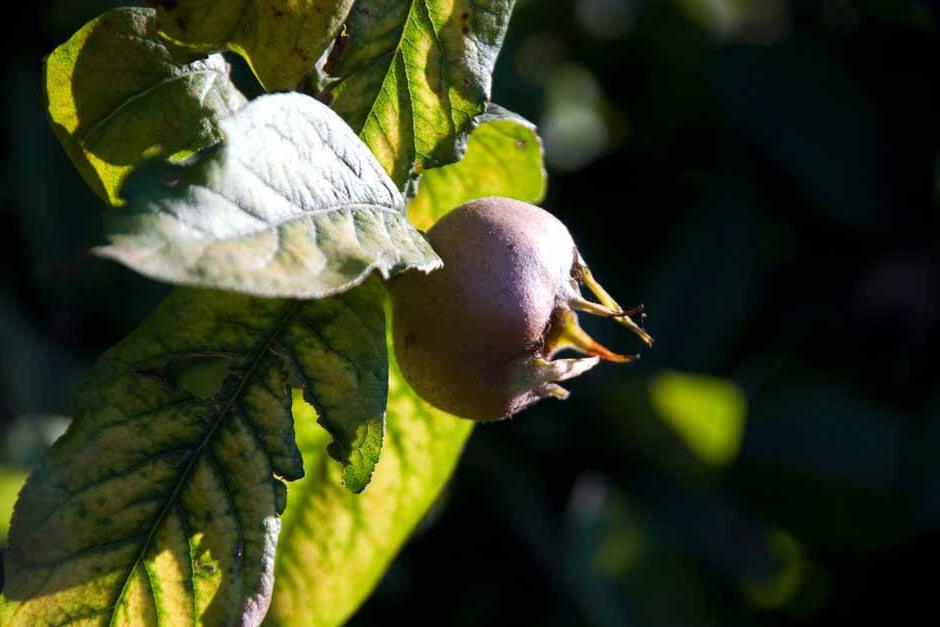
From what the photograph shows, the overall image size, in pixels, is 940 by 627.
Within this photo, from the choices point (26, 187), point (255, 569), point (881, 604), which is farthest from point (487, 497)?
point (255, 569)

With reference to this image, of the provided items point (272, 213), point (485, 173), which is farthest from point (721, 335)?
point (272, 213)

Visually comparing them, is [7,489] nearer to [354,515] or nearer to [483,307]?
[354,515]

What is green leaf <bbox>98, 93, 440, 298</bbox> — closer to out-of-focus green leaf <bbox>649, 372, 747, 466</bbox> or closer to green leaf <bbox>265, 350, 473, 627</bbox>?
green leaf <bbox>265, 350, 473, 627</bbox>

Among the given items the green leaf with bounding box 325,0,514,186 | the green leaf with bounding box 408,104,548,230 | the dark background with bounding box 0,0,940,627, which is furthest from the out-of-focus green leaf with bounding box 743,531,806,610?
the green leaf with bounding box 325,0,514,186

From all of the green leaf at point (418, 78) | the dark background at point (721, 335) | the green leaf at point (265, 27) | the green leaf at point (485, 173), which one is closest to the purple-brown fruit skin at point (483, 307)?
the green leaf at point (418, 78)

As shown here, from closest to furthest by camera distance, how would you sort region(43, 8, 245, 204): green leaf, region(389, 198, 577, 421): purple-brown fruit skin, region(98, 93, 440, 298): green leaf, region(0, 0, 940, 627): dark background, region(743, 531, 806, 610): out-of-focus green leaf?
region(98, 93, 440, 298): green leaf, region(389, 198, 577, 421): purple-brown fruit skin, region(43, 8, 245, 204): green leaf, region(0, 0, 940, 627): dark background, region(743, 531, 806, 610): out-of-focus green leaf

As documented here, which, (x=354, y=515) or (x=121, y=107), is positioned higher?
(x=121, y=107)

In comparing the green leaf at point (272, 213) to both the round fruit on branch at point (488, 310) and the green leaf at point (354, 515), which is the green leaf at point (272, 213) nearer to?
the round fruit on branch at point (488, 310)
